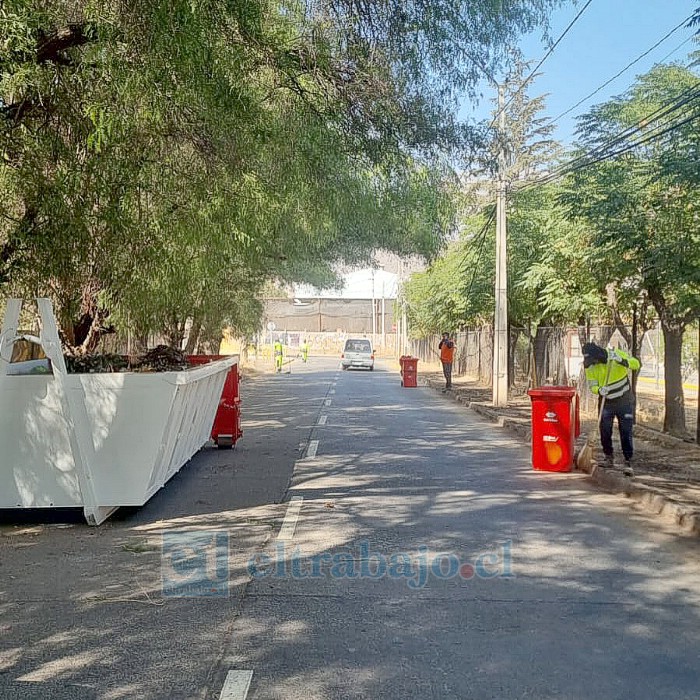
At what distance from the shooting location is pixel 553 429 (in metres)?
12.2

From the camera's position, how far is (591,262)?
575 inches

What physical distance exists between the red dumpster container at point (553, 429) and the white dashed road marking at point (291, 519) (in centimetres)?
397

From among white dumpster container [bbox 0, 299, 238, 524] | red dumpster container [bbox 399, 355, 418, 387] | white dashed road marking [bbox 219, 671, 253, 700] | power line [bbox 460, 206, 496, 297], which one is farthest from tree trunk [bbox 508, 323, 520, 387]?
white dashed road marking [bbox 219, 671, 253, 700]

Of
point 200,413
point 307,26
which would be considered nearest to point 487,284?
point 200,413

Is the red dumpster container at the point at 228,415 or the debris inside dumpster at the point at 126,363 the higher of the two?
the debris inside dumpster at the point at 126,363

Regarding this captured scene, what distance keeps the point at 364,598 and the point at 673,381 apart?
1058 centimetres

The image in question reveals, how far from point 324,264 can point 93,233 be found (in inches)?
602

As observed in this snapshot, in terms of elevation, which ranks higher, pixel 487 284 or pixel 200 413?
pixel 487 284

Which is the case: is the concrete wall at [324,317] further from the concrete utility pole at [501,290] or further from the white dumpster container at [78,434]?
the white dumpster container at [78,434]

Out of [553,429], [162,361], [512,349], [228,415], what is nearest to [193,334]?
[228,415]

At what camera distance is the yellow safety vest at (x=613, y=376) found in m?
11.8

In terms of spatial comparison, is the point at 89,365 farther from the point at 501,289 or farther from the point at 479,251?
the point at 479,251

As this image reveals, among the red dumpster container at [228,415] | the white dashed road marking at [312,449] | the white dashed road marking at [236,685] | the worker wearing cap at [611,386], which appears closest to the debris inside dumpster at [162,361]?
the red dumpster container at [228,415]

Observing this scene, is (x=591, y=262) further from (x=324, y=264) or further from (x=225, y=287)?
(x=324, y=264)
